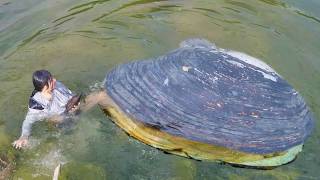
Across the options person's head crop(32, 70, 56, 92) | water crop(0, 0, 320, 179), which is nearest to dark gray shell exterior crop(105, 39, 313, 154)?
water crop(0, 0, 320, 179)

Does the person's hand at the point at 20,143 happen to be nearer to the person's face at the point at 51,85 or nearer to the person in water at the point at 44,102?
the person in water at the point at 44,102

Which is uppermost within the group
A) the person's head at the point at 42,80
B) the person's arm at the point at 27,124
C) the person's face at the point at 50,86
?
the person's head at the point at 42,80

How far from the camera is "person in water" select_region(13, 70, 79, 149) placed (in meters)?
4.91

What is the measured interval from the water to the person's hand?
7 cm

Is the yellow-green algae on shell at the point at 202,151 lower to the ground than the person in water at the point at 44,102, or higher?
lower

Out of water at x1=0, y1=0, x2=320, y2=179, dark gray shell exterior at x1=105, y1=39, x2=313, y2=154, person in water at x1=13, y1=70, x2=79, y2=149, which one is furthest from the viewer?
water at x1=0, y1=0, x2=320, y2=179

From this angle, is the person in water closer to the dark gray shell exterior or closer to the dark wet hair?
the dark wet hair

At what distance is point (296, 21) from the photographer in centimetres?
714

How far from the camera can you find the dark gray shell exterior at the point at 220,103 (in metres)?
4.78

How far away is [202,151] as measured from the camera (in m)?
4.89

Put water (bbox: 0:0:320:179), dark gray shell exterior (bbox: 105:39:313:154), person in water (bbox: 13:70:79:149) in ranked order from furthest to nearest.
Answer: water (bbox: 0:0:320:179) < person in water (bbox: 13:70:79:149) < dark gray shell exterior (bbox: 105:39:313:154)

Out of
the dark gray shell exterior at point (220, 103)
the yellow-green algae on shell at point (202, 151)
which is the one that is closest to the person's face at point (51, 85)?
the dark gray shell exterior at point (220, 103)

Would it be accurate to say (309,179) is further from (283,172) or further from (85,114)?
(85,114)

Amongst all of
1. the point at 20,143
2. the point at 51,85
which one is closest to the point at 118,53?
the point at 51,85
